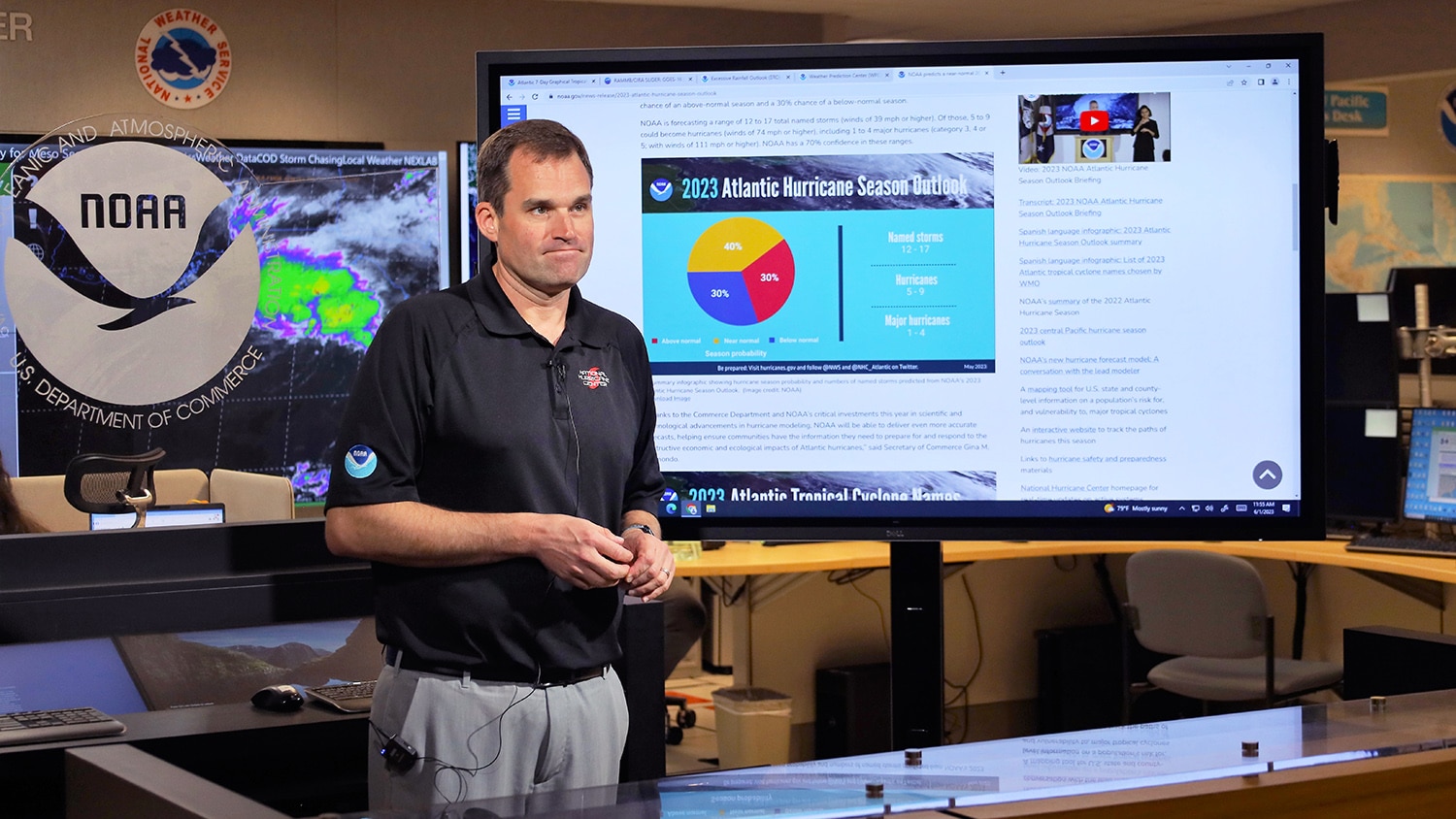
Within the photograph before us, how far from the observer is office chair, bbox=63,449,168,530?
8.86ft

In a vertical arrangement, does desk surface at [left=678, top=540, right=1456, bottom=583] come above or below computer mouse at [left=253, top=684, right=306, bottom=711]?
below

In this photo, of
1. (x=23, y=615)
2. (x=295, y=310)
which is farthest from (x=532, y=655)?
(x=295, y=310)

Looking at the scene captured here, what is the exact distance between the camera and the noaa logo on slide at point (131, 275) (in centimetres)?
366

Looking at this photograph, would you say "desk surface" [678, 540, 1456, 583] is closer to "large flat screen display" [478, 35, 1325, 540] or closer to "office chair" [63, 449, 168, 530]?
"office chair" [63, 449, 168, 530]

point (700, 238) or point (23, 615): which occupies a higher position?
point (700, 238)

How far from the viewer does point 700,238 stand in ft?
6.86

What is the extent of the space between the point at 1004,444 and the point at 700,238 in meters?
0.51

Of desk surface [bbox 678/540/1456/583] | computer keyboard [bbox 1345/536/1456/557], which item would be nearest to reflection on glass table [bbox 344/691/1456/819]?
desk surface [bbox 678/540/1456/583]

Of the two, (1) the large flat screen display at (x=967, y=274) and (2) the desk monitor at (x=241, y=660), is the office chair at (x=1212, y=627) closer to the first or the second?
(1) the large flat screen display at (x=967, y=274)

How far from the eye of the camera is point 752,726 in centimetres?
493

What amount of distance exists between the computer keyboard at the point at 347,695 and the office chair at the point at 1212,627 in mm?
3026

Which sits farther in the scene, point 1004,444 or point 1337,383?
point 1337,383

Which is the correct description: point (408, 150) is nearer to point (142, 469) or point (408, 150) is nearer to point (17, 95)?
point (17, 95)

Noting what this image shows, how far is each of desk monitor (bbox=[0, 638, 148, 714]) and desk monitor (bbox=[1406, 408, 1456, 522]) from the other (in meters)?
4.02
